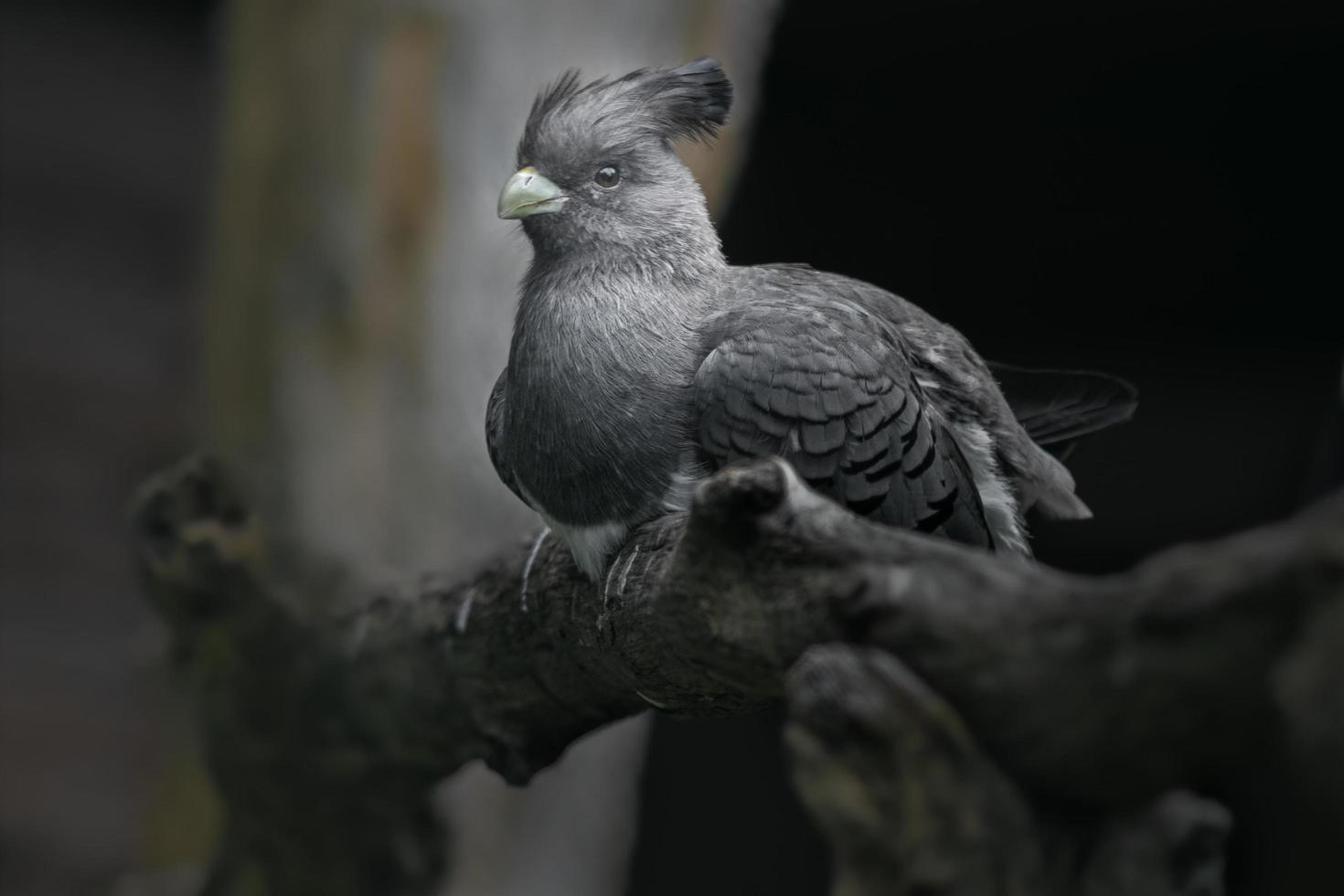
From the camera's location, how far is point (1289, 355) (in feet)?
17.4

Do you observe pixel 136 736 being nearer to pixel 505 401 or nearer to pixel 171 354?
pixel 171 354

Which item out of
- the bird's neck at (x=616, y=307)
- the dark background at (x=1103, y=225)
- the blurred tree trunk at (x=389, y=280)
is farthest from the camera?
the dark background at (x=1103, y=225)

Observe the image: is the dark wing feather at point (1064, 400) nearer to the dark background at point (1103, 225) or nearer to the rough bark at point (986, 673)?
the rough bark at point (986, 673)

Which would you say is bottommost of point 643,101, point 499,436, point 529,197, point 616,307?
point 499,436

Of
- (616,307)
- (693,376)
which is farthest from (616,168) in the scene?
(693,376)

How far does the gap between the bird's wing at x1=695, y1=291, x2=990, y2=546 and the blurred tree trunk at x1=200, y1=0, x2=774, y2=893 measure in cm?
196

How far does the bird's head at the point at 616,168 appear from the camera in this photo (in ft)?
9.62

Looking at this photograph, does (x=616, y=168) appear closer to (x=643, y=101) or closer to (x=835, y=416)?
(x=643, y=101)

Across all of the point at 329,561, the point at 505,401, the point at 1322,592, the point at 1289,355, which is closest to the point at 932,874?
the point at 1322,592

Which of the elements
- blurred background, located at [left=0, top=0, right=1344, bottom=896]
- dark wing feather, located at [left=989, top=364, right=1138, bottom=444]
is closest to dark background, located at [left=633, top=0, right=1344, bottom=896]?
blurred background, located at [left=0, top=0, right=1344, bottom=896]

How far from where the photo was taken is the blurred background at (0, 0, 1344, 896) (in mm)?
4395

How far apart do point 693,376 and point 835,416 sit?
30cm

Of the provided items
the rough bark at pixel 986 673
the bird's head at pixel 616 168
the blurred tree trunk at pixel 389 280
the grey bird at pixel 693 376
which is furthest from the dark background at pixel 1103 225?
the rough bark at pixel 986 673

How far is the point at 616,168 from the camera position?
9.79ft
